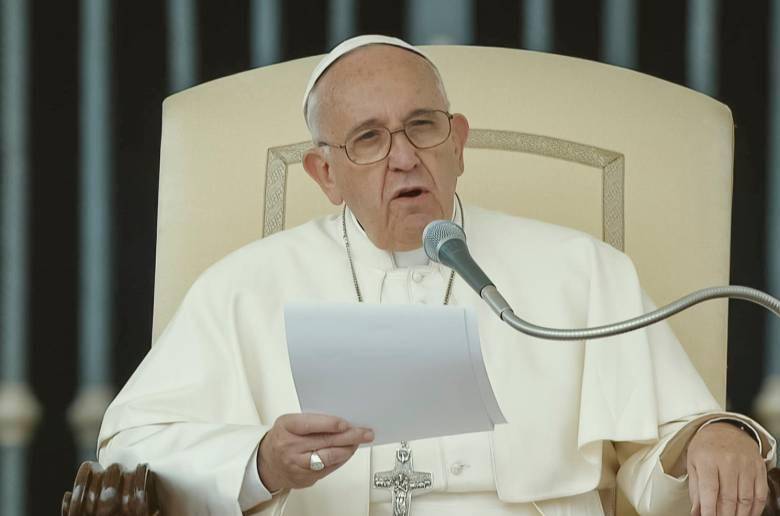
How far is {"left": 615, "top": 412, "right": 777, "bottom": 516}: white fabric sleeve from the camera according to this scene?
2.41m

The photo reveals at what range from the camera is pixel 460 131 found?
3010mm

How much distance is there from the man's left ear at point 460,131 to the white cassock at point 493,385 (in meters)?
0.18

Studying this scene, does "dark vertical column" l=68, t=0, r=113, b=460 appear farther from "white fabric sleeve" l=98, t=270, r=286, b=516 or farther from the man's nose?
the man's nose

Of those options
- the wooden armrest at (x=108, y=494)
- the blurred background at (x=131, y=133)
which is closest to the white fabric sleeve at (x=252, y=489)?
the wooden armrest at (x=108, y=494)

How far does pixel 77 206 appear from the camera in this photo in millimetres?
4277

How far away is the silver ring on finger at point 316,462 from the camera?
7.02 feet

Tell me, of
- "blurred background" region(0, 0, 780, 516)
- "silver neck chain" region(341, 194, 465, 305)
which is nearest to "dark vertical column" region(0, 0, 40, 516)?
"blurred background" region(0, 0, 780, 516)

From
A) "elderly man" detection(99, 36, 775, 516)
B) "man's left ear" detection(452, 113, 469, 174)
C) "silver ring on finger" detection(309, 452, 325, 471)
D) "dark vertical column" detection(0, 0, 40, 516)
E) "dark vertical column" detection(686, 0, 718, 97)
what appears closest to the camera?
"silver ring on finger" detection(309, 452, 325, 471)

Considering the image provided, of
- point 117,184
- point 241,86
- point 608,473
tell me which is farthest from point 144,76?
point 608,473

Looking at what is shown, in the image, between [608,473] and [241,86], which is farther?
[241,86]

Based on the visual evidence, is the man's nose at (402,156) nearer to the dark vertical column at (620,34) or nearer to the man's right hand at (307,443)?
the man's right hand at (307,443)

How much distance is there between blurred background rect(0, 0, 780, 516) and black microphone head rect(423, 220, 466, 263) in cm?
225

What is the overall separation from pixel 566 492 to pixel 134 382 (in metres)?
0.93

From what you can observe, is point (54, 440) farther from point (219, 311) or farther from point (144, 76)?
point (219, 311)
